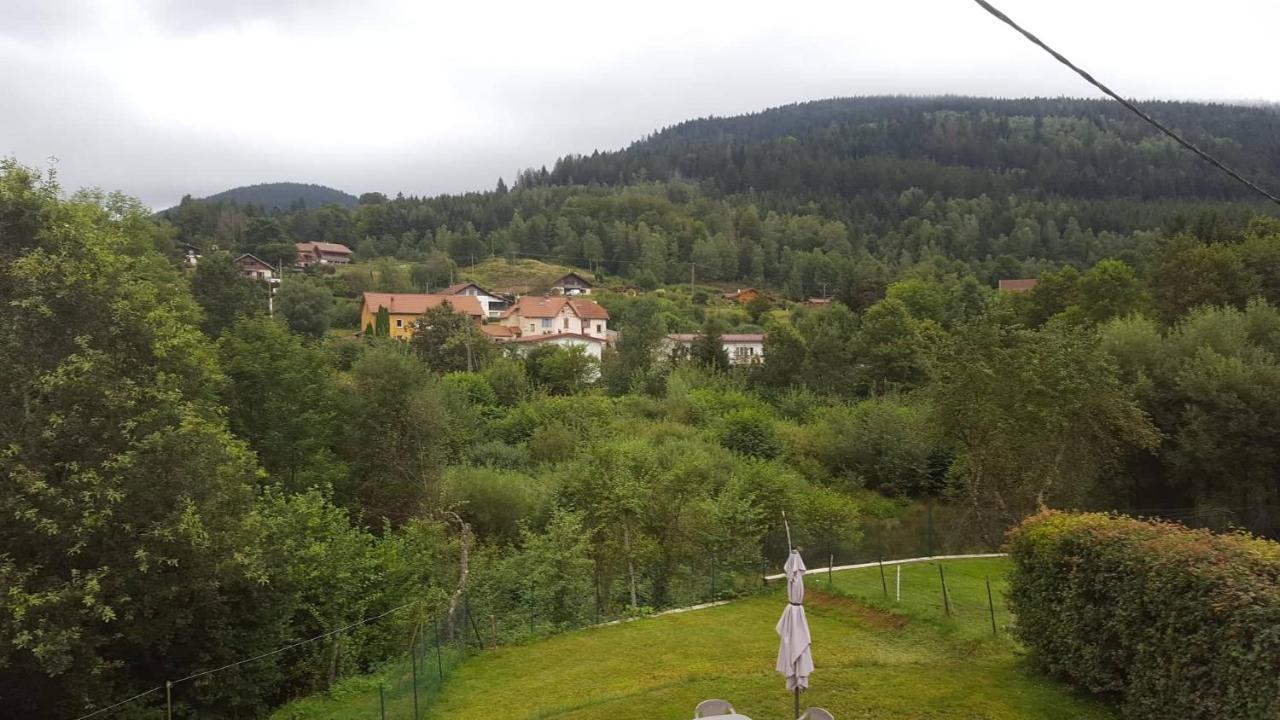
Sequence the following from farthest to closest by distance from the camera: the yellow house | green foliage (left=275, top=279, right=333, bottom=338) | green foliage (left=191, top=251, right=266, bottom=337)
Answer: the yellow house → green foliage (left=275, top=279, right=333, bottom=338) → green foliage (left=191, top=251, right=266, bottom=337)

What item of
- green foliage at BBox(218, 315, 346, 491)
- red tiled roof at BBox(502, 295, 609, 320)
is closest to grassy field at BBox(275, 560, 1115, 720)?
green foliage at BBox(218, 315, 346, 491)

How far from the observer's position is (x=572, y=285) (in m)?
99.2

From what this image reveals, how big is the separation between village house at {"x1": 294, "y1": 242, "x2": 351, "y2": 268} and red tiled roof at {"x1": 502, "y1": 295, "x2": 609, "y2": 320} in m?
51.1

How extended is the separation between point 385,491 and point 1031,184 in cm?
15129

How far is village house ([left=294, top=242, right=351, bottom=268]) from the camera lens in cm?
11000

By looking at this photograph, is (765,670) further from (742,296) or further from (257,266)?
(257,266)

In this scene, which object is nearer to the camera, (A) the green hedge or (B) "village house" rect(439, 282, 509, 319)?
(A) the green hedge

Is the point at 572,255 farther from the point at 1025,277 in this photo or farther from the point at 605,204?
the point at 1025,277

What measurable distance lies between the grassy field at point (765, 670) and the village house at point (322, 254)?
102554 mm

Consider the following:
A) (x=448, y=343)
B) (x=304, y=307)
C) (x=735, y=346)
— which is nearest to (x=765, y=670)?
(x=448, y=343)

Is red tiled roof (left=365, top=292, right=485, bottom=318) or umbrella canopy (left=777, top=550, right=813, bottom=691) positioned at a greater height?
red tiled roof (left=365, top=292, right=485, bottom=318)

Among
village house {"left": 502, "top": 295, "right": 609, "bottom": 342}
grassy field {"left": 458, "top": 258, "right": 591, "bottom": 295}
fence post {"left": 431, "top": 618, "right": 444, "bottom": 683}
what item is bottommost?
fence post {"left": 431, "top": 618, "right": 444, "bottom": 683}

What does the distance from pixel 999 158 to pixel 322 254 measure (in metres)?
140

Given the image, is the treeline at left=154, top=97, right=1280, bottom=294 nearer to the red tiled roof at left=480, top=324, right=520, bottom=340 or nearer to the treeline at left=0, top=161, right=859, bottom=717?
the red tiled roof at left=480, top=324, right=520, bottom=340
